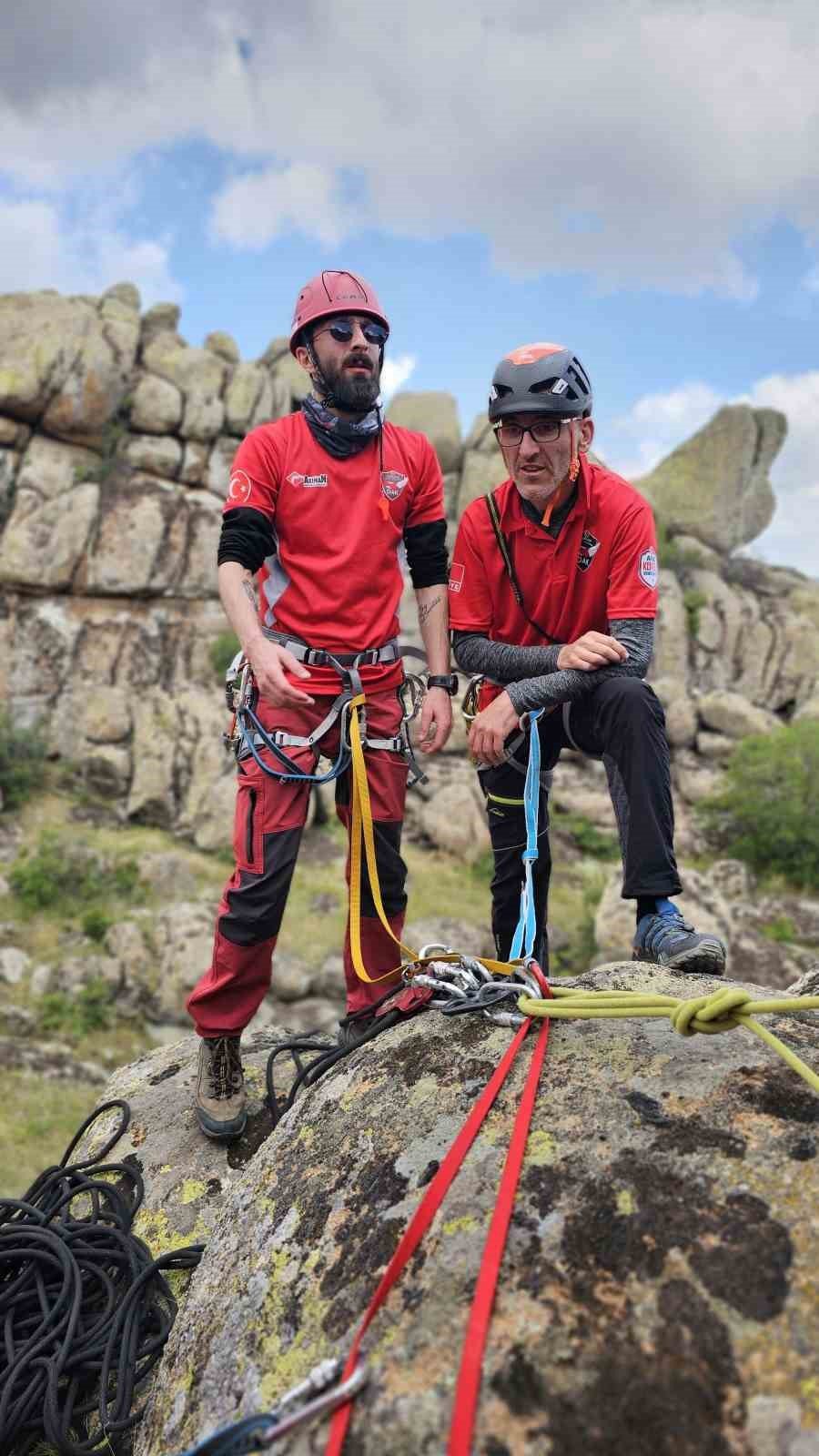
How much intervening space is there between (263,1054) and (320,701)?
2024 millimetres

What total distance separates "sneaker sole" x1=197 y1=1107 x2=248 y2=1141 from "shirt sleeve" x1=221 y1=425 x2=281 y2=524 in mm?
2784

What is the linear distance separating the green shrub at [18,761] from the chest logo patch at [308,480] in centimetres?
2961

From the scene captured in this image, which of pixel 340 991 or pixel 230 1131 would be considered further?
pixel 340 991

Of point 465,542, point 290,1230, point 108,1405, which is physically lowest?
point 108,1405

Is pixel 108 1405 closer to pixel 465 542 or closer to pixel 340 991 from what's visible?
pixel 465 542

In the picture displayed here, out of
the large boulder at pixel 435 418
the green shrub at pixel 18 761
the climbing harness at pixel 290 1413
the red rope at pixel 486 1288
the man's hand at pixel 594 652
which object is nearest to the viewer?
the red rope at pixel 486 1288

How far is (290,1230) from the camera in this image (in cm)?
249

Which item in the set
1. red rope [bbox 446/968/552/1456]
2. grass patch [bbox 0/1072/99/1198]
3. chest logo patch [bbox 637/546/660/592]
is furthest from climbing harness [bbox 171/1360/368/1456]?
grass patch [bbox 0/1072/99/1198]

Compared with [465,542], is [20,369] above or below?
above

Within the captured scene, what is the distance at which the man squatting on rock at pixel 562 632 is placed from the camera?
391 centimetres

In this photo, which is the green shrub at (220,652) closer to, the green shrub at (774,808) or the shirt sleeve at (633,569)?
the green shrub at (774,808)

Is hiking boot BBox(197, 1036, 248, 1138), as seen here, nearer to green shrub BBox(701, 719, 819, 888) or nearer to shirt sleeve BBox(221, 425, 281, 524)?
shirt sleeve BBox(221, 425, 281, 524)

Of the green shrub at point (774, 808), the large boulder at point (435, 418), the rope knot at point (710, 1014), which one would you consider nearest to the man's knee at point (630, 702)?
the rope knot at point (710, 1014)

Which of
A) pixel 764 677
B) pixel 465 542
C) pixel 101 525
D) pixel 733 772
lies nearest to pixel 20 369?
pixel 101 525
